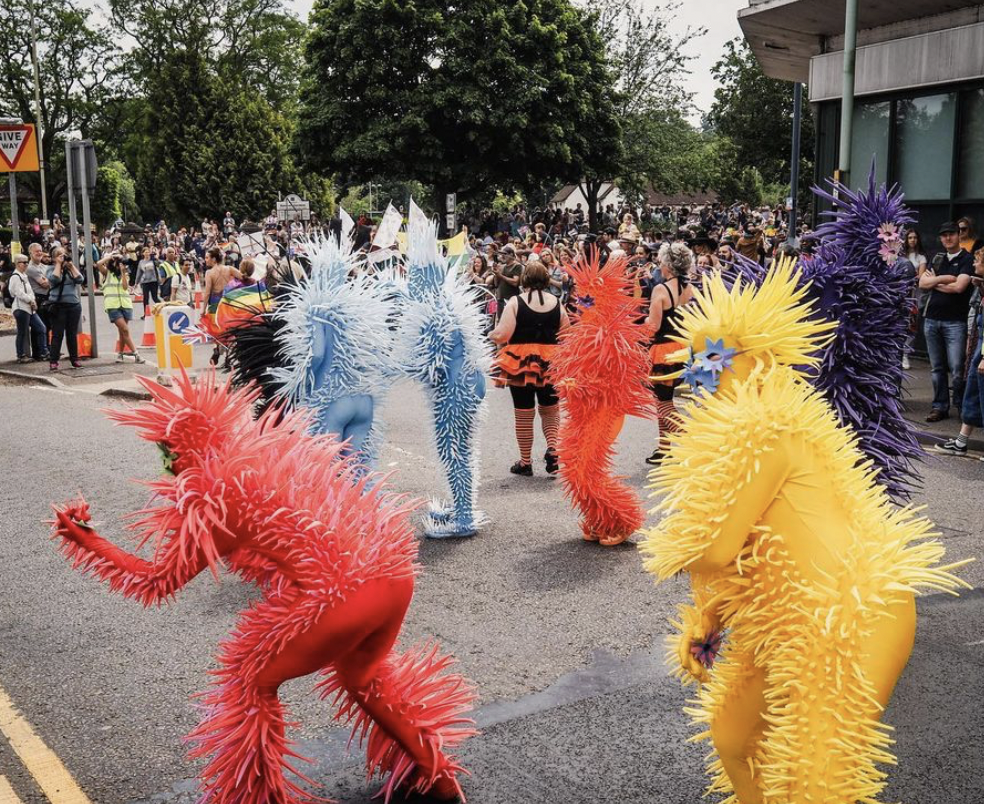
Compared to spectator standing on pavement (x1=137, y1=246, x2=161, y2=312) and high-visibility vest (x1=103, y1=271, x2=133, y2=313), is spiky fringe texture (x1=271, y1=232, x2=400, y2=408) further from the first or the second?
spectator standing on pavement (x1=137, y1=246, x2=161, y2=312)

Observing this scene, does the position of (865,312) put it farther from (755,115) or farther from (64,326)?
(755,115)

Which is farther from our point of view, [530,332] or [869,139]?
[869,139]

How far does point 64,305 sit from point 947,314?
11532 millimetres

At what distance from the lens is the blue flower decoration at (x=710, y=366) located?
9.48ft

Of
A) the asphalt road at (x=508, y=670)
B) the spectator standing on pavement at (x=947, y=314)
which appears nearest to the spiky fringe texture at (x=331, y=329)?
the asphalt road at (x=508, y=670)

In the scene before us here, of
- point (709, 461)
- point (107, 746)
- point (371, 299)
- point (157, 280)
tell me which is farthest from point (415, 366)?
point (157, 280)

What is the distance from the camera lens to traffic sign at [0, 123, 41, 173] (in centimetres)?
1539

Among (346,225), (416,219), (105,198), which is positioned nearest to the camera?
(346,225)

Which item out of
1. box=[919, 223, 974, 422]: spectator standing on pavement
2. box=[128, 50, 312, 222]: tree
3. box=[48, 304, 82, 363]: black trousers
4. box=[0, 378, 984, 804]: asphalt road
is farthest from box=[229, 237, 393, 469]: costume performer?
box=[128, 50, 312, 222]: tree

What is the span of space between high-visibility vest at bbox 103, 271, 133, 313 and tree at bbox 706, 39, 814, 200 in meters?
29.6

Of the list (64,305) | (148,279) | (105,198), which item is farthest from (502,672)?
(105,198)

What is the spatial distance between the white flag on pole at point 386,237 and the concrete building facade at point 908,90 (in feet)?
26.5

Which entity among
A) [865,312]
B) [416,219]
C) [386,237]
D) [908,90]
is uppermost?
[908,90]

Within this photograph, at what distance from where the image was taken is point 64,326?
48.2 feet
